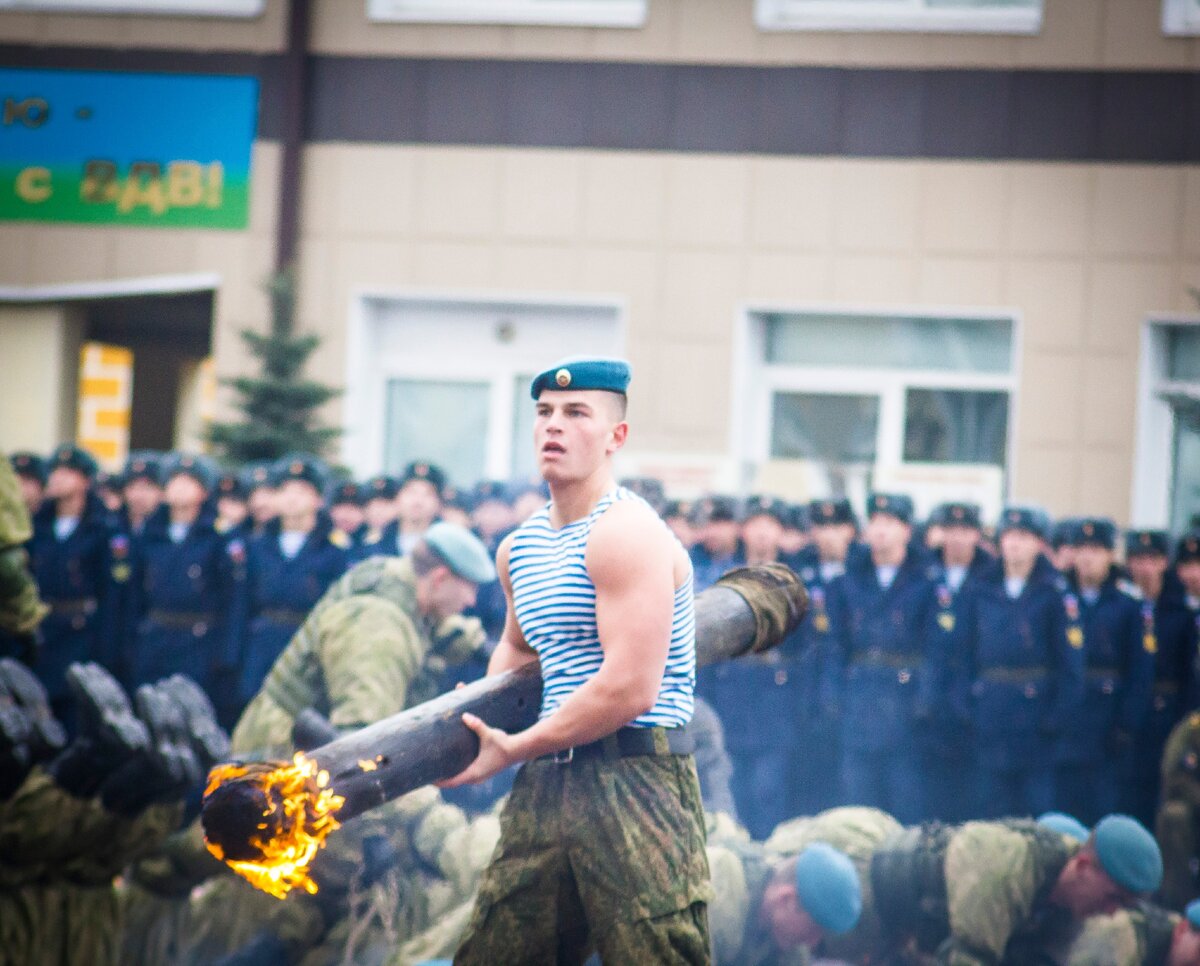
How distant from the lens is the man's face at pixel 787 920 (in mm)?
6004

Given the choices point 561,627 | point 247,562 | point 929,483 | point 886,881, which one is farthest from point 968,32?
point 561,627

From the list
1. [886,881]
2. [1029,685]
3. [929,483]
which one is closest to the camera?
[886,881]

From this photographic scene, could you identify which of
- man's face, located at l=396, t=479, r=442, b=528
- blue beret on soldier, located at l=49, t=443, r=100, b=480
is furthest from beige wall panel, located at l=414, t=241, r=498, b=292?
blue beret on soldier, located at l=49, t=443, r=100, b=480

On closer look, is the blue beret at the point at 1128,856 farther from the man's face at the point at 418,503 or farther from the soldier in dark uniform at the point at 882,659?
the man's face at the point at 418,503

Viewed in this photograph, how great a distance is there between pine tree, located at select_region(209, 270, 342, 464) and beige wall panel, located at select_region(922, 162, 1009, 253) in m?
3.90

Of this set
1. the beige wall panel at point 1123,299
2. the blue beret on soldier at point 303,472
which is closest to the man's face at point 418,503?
the blue beret on soldier at point 303,472

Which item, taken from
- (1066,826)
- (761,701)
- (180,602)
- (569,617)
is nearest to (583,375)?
(569,617)

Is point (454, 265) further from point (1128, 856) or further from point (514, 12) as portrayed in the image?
point (1128, 856)

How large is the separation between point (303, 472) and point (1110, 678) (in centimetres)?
421

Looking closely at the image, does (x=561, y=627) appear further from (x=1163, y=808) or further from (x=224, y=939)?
(x=1163, y=808)

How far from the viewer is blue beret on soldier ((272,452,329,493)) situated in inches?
375

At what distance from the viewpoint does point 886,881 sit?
6043 mm

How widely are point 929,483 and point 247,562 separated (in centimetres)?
401

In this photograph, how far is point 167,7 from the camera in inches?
478
